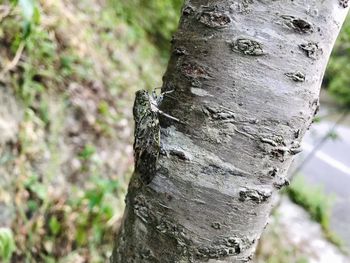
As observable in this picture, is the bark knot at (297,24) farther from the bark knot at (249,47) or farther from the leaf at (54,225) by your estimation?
the leaf at (54,225)

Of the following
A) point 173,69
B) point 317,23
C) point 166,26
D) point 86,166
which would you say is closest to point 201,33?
point 173,69

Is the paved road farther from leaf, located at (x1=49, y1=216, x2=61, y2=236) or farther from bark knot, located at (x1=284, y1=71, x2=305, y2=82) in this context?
bark knot, located at (x1=284, y1=71, x2=305, y2=82)

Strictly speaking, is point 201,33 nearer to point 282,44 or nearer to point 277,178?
point 282,44

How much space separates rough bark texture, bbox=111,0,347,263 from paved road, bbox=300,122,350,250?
21.8ft

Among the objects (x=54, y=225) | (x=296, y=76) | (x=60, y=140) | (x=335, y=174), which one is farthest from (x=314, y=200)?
(x=296, y=76)

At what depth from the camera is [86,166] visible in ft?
11.3

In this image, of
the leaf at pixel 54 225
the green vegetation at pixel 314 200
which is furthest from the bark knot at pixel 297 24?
the green vegetation at pixel 314 200

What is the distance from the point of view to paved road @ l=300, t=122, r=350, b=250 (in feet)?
24.6

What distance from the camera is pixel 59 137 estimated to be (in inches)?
130

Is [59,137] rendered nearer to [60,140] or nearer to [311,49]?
[60,140]

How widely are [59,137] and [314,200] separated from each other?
536 centimetres

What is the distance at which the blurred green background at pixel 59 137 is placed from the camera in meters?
2.78

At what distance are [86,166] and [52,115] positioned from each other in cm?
48

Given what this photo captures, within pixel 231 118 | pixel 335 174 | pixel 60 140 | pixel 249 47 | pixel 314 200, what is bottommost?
pixel 314 200
